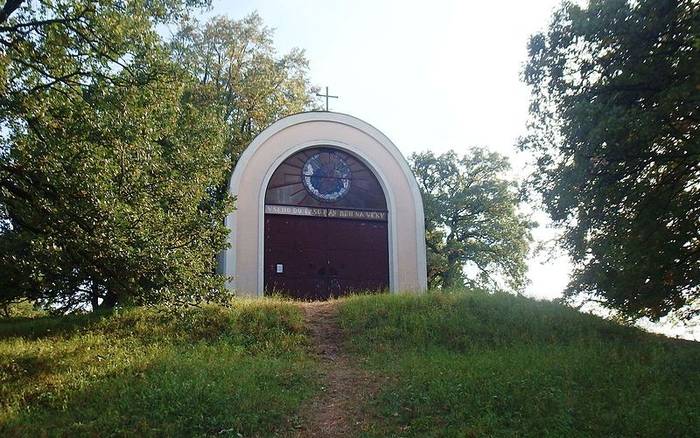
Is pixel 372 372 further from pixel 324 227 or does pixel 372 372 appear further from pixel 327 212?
pixel 327 212

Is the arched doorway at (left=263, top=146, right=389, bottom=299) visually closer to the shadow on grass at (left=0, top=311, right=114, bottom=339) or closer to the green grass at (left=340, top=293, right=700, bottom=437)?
the green grass at (left=340, top=293, right=700, bottom=437)

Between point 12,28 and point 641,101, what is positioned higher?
point 12,28

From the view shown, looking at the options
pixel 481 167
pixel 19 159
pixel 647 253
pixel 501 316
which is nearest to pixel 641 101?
pixel 647 253

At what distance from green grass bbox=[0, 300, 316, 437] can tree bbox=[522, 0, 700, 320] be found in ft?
19.3

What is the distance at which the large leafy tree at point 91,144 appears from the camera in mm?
8586

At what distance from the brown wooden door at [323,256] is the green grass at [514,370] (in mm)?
4281

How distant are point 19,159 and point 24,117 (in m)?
0.63

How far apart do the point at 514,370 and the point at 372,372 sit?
2330 millimetres

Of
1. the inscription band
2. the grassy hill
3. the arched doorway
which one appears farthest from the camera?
the inscription band

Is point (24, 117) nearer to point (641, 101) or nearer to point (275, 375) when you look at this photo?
point (275, 375)

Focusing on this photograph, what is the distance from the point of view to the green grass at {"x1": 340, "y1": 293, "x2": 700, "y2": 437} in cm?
766

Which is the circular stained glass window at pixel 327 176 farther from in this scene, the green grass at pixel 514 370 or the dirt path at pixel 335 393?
the dirt path at pixel 335 393

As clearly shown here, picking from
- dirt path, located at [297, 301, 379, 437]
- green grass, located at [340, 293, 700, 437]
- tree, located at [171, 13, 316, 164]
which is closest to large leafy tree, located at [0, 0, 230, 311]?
dirt path, located at [297, 301, 379, 437]

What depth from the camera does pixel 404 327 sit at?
12.4 meters
